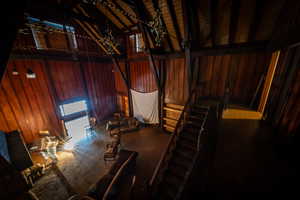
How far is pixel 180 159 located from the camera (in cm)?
389

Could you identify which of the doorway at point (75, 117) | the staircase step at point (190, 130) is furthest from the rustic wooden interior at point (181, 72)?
the staircase step at point (190, 130)

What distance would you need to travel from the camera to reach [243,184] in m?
2.03

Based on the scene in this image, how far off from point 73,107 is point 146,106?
4.81 m

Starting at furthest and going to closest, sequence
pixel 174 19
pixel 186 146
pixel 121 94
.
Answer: pixel 121 94, pixel 174 19, pixel 186 146

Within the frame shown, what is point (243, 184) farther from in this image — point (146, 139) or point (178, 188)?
point (146, 139)

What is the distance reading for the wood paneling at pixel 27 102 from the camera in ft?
16.0

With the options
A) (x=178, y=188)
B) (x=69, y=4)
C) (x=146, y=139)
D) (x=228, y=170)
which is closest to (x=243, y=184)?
(x=228, y=170)

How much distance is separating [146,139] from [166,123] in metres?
1.67

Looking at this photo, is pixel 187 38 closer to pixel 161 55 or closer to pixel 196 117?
pixel 161 55

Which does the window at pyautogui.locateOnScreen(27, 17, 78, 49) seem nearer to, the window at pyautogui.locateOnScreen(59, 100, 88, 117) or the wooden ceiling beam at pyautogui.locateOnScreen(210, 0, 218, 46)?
the window at pyautogui.locateOnScreen(59, 100, 88, 117)

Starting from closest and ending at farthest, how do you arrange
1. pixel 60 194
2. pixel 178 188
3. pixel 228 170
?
pixel 228 170, pixel 178 188, pixel 60 194

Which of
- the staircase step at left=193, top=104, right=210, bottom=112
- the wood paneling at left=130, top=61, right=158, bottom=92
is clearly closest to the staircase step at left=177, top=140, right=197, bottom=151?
the staircase step at left=193, top=104, right=210, bottom=112

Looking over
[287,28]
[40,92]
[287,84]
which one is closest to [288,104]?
[287,84]

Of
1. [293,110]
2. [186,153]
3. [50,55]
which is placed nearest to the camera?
[293,110]
